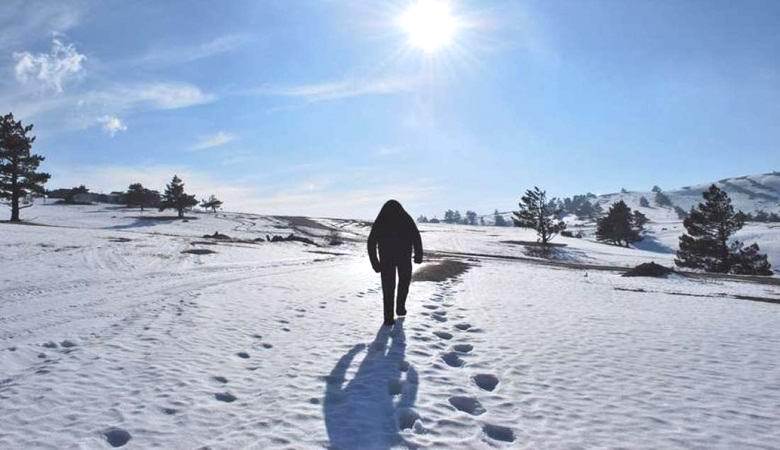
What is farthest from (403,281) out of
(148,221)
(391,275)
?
(148,221)

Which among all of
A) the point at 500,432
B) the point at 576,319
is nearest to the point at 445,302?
the point at 576,319

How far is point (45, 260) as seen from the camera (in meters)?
19.1

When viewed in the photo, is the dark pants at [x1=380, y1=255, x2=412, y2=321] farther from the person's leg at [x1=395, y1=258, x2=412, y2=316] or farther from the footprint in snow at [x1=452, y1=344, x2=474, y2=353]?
the footprint in snow at [x1=452, y1=344, x2=474, y2=353]

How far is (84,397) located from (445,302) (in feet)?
29.9

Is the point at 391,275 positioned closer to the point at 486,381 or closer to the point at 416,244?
the point at 416,244

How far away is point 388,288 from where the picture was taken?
952 centimetres

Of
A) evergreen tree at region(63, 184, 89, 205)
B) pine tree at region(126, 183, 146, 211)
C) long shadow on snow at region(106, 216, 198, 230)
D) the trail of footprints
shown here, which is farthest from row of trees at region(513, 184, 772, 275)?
evergreen tree at region(63, 184, 89, 205)

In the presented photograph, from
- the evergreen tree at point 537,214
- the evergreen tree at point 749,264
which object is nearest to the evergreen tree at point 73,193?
the evergreen tree at point 537,214

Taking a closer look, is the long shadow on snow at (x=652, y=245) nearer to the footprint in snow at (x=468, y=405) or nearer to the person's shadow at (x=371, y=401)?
the person's shadow at (x=371, y=401)

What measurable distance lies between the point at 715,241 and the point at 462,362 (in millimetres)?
52050

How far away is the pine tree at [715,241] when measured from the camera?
45.4m

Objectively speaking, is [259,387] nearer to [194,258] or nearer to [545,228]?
[194,258]

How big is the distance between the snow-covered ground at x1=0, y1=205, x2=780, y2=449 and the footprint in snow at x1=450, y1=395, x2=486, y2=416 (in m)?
0.02

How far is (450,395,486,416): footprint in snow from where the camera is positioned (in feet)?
17.2
